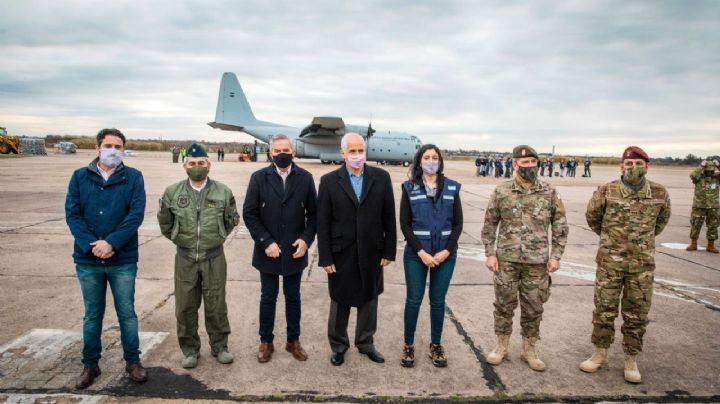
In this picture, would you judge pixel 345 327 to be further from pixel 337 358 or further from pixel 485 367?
pixel 485 367

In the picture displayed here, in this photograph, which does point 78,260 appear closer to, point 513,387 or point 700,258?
point 513,387

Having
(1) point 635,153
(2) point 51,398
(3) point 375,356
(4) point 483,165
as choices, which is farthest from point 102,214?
(4) point 483,165

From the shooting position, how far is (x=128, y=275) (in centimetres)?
324

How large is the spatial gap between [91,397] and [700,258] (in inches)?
361

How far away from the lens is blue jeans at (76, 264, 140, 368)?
3139 millimetres

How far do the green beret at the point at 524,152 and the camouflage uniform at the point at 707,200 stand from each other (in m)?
6.25

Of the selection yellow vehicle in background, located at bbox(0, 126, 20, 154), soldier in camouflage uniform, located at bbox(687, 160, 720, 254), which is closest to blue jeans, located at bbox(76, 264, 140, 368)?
soldier in camouflage uniform, located at bbox(687, 160, 720, 254)

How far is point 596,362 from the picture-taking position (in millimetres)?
3488

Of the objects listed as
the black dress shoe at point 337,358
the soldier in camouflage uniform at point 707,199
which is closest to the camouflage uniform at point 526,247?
the black dress shoe at point 337,358

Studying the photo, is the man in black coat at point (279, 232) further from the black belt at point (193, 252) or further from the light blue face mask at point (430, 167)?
the light blue face mask at point (430, 167)

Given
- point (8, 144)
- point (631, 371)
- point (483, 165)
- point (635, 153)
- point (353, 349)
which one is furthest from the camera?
point (8, 144)

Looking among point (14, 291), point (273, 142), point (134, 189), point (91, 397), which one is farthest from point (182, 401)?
point (14, 291)

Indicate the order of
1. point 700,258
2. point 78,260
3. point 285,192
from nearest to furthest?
point 78,260, point 285,192, point 700,258

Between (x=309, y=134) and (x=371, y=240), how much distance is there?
1104 inches
